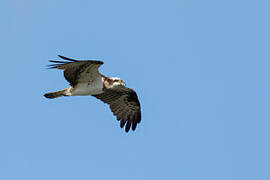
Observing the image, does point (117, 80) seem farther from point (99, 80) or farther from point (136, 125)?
point (136, 125)

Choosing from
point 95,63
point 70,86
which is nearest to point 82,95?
point 70,86

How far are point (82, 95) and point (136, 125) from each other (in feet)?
8.17

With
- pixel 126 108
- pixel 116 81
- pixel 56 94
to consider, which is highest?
pixel 116 81

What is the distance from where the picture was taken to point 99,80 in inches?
722

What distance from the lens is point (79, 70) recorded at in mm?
17703

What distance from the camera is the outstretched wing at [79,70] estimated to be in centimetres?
1711

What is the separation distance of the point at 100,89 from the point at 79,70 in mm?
1094

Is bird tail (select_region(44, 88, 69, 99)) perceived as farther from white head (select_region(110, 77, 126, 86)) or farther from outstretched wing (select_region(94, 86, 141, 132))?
outstretched wing (select_region(94, 86, 141, 132))

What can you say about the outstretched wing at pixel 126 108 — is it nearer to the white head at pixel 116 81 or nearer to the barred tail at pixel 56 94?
the white head at pixel 116 81

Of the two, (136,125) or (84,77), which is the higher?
(84,77)

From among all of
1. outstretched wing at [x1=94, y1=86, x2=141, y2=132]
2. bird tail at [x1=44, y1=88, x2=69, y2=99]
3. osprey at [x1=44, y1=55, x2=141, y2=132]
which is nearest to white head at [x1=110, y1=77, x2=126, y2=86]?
osprey at [x1=44, y1=55, x2=141, y2=132]

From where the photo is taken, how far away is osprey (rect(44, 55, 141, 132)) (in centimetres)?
1749

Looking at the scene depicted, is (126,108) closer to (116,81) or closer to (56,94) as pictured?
(116,81)

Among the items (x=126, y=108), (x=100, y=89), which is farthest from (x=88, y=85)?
(x=126, y=108)
